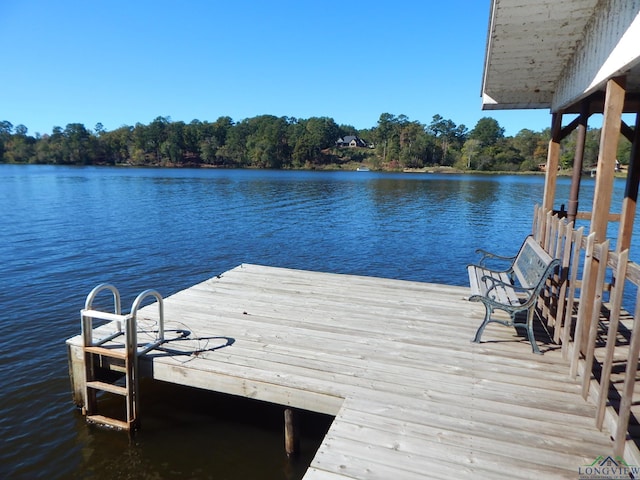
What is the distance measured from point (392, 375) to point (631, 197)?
4511 mm

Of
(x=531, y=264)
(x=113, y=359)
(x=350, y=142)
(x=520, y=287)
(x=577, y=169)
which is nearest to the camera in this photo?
(x=113, y=359)

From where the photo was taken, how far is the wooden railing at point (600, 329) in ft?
9.98

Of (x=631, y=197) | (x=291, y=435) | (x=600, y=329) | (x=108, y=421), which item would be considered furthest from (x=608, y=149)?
(x=108, y=421)

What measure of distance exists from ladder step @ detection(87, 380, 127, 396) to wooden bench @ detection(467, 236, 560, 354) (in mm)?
4172

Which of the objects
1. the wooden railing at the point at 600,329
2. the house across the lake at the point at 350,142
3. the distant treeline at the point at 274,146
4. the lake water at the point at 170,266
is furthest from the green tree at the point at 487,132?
the wooden railing at the point at 600,329

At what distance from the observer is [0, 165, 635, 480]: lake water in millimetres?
5043

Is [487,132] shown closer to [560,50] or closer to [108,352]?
[560,50]

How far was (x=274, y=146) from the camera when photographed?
117 meters

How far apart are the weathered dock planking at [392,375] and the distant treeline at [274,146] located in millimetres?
101135

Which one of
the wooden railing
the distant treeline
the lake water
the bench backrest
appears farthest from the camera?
the distant treeline

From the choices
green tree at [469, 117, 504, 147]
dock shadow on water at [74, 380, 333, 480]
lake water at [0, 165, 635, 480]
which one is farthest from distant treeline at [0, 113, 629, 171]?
dock shadow on water at [74, 380, 333, 480]

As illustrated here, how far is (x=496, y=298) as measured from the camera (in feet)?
18.0

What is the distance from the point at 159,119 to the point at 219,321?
140881 mm

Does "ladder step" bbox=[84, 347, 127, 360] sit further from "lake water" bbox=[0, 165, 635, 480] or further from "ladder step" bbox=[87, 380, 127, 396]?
"lake water" bbox=[0, 165, 635, 480]
